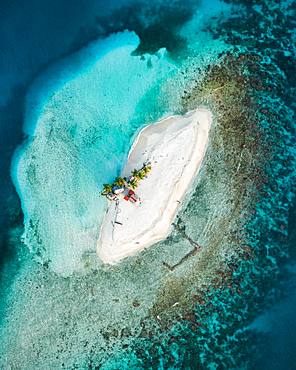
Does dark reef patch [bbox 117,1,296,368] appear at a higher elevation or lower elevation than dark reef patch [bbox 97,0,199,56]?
lower

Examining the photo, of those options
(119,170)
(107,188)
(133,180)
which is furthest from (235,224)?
(107,188)

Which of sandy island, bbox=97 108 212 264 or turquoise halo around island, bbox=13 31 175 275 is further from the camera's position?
turquoise halo around island, bbox=13 31 175 275

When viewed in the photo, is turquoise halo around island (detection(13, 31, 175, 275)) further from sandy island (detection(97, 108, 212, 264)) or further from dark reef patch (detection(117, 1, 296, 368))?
dark reef patch (detection(117, 1, 296, 368))

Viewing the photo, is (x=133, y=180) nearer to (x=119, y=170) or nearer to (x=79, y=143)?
(x=119, y=170)

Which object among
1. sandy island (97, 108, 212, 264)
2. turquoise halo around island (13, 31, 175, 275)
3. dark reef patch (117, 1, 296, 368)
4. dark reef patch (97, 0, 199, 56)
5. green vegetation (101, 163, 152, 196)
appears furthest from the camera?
dark reef patch (97, 0, 199, 56)

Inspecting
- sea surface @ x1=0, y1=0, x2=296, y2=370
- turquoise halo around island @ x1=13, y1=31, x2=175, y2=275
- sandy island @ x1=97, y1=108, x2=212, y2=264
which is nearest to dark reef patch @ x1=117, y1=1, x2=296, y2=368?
sea surface @ x1=0, y1=0, x2=296, y2=370

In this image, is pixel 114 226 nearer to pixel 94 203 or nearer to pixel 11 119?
pixel 94 203
